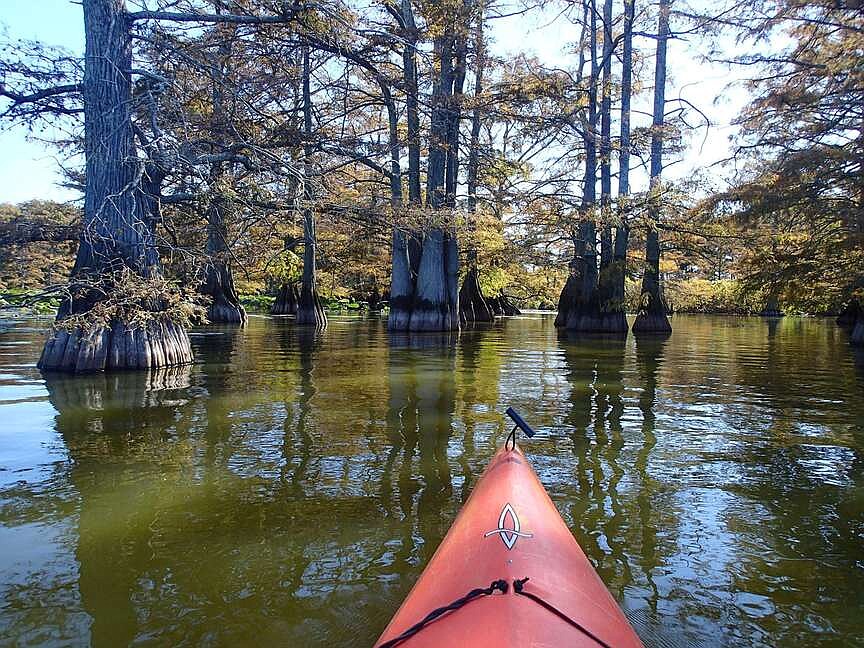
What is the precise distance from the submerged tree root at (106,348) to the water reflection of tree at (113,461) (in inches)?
10.5

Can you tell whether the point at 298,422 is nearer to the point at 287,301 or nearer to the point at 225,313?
the point at 225,313

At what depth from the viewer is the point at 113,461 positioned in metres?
5.00

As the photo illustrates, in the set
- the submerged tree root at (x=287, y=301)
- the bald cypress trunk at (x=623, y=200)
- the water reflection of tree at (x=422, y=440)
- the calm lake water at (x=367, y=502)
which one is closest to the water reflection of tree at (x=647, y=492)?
the calm lake water at (x=367, y=502)

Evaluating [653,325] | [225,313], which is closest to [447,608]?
[653,325]

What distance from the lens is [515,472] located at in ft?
10.1

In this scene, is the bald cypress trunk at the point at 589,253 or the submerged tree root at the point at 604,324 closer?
the submerged tree root at the point at 604,324

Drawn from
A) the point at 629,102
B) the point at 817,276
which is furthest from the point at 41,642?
the point at 629,102

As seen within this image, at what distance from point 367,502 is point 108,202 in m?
7.95

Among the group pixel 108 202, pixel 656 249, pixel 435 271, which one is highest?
pixel 656 249

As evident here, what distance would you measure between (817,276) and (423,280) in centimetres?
1105

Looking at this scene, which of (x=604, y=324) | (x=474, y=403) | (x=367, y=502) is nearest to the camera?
(x=367, y=502)

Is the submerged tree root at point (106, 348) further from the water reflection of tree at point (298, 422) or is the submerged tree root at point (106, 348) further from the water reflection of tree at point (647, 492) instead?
the water reflection of tree at point (647, 492)

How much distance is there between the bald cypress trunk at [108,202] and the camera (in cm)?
945

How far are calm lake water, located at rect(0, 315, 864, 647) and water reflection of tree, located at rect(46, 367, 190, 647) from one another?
0.02 m
